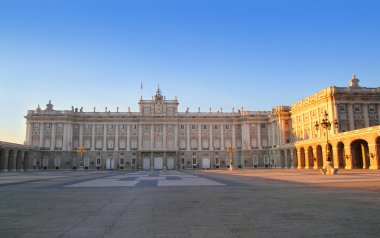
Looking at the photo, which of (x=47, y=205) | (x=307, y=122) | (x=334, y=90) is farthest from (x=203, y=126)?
(x=47, y=205)

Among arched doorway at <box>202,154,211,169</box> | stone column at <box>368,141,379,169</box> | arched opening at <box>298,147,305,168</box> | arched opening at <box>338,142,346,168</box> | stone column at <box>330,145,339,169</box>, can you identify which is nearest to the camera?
stone column at <box>368,141,379,169</box>

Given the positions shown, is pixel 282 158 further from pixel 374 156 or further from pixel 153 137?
pixel 374 156

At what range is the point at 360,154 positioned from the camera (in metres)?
54.6

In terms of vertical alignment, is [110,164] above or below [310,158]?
below

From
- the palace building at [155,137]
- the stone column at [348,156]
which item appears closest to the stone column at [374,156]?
the stone column at [348,156]

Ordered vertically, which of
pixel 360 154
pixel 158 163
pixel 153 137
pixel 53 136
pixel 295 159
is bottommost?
pixel 158 163

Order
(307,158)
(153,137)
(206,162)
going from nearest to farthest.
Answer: (307,158) → (153,137) → (206,162)

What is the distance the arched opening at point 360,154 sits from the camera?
50844 mm

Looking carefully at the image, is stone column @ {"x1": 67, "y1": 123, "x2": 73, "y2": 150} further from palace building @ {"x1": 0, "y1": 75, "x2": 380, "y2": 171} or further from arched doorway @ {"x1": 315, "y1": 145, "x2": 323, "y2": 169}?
arched doorway @ {"x1": 315, "y1": 145, "x2": 323, "y2": 169}

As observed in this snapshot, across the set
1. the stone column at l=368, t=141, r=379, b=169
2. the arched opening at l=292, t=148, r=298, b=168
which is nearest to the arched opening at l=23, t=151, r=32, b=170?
the arched opening at l=292, t=148, r=298, b=168

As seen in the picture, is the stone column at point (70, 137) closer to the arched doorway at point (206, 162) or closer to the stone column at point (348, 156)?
the arched doorway at point (206, 162)

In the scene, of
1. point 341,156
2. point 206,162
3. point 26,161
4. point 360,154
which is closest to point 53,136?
point 26,161

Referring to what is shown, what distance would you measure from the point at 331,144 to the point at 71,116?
6503cm

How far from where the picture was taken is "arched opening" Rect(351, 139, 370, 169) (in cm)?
5084
